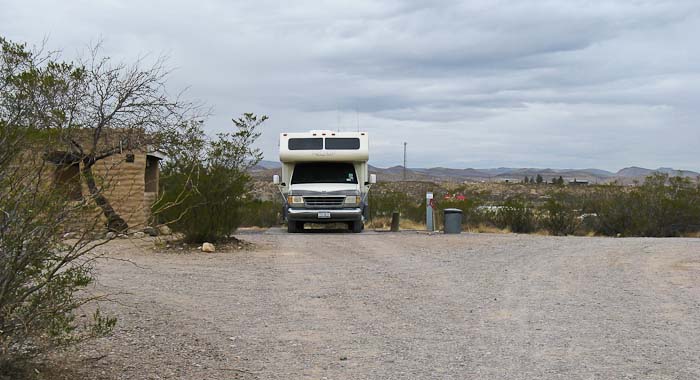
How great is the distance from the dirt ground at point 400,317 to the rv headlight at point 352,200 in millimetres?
7001

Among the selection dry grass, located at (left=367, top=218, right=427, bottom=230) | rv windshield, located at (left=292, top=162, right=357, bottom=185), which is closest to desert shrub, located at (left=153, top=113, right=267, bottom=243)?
rv windshield, located at (left=292, top=162, right=357, bottom=185)

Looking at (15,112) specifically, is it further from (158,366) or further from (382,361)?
(382,361)

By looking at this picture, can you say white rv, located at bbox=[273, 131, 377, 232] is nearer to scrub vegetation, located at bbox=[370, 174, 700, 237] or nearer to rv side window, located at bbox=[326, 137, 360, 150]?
rv side window, located at bbox=[326, 137, 360, 150]

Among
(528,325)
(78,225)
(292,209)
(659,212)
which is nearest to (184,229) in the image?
(292,209)

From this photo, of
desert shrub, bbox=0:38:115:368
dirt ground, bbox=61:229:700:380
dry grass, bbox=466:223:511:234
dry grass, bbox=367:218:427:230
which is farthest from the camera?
dry grass, bbox=367:218:427:230

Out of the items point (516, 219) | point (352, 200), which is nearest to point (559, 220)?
point (516, 219)

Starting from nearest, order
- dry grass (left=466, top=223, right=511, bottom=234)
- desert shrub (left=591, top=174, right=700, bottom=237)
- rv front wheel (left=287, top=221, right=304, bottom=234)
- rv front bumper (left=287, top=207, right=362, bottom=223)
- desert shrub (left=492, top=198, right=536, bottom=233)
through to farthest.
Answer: rv front bumper (left=287, top=207, right=362, bottom=223) → rv front wheel (left=287, top=221, right=304, bottom=234) → dry grass (left=466, top=223, right=511, bottom=234) → desert shrub (left=591, top=174, right=700, bottom=237) → desert shrub (left=492, top=198, right=536, bottom=233)

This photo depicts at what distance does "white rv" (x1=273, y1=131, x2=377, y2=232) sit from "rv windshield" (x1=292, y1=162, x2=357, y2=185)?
0.10 ft

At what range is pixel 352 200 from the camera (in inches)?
898

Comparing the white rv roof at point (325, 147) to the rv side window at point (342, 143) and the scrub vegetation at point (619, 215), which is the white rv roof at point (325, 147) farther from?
the scrub vegetation at point (619, 215)

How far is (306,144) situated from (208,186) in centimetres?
602

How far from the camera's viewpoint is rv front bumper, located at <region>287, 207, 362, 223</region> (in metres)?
22.7

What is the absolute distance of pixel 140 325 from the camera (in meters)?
8.20

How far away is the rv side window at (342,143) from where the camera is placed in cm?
2284
